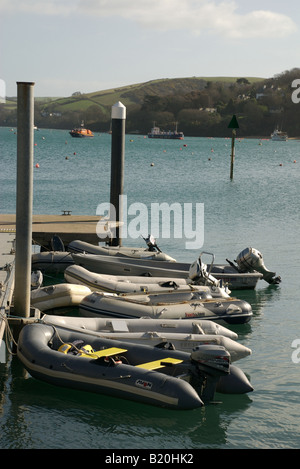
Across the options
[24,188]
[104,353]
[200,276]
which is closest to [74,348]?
[104,353]

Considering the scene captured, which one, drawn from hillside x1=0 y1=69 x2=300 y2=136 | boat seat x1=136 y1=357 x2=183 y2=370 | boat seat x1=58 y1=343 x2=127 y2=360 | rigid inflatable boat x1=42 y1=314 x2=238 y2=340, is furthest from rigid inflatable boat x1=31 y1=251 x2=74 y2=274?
hillside x1=0 y1=69 x2=300 y2=136

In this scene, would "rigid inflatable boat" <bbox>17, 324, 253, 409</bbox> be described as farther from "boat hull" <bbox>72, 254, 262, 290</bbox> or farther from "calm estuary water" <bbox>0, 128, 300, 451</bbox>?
"boat hull" <bbox>72, 254, 262, 290</bbox>

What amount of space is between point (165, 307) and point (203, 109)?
157591 millimetres

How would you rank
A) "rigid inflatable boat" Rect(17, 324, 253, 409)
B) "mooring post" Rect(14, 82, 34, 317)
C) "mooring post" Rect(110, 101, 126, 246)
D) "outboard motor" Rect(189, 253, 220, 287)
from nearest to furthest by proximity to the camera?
"rigid inflatable boat" Rect(17, 324, 253, 409) < "mooring post" Rect(14, 82, 34, 317) < "outboard motor" Rect(189, 253, 220, 287) < "mooring post" Rect(110, 101, 126, 246)

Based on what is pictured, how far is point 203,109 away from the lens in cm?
16750

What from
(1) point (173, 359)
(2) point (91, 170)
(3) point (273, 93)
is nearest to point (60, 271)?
(1) point (173, 359)

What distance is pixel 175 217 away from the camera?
2878cm

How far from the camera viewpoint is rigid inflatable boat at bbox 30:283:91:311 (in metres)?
13.4

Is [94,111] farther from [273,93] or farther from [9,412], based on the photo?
[9,412]

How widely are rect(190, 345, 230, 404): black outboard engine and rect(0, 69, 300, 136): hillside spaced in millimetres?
146719

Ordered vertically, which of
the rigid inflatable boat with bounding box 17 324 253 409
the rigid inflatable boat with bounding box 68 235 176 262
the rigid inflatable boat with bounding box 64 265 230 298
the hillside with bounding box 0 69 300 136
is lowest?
the rigid inflatable boat with bounding box 17 324 253 409

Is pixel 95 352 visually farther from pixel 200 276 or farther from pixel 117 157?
pixel 117 157

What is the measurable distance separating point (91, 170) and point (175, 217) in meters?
29.3

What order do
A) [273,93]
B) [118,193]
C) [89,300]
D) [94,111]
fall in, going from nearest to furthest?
[89,300]
[118,193]
[273,93]
[94,111]
